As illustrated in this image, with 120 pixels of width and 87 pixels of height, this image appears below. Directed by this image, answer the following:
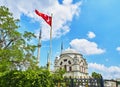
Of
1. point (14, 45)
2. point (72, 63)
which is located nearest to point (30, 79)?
point (14, 45)

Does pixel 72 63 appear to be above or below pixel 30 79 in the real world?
above

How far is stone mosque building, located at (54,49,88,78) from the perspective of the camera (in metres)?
75.4

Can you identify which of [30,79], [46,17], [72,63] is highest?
[72,63]

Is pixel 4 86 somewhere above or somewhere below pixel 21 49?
below

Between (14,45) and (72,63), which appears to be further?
(72,63)

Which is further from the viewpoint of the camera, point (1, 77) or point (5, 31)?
point (5, 31)

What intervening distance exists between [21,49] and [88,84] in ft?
30.9

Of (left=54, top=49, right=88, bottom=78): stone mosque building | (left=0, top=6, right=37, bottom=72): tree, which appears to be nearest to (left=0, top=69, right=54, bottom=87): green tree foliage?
(left=0, top=6, right=37, bottom=72): tree

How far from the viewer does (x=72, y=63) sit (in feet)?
249

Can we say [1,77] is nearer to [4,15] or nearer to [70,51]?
[4,15]

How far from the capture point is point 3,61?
63.0 feet

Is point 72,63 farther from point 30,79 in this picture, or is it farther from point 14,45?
point 30,79

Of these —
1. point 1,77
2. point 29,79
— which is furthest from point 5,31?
point 29,79

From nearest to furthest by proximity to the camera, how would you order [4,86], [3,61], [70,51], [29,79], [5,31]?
[29,79] < [4,86] < [3,61] < [5,31] < [70,51]
